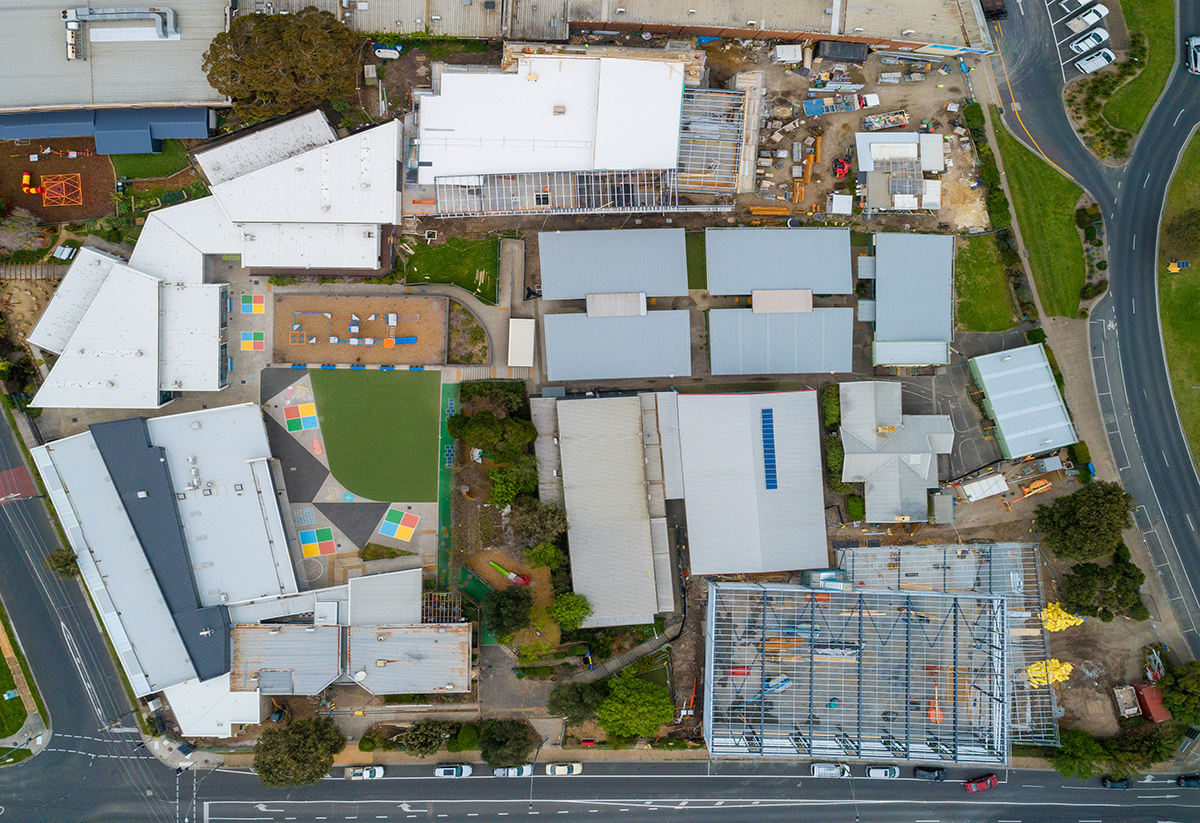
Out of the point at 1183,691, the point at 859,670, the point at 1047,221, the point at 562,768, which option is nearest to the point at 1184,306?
the point at 1047,221

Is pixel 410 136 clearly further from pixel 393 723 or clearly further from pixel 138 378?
pixel 393 723

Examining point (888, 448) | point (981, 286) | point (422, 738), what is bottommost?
point (422, 738)

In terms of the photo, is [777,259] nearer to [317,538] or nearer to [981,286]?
[981,286]

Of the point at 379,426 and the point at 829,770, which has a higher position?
the point at 379,426

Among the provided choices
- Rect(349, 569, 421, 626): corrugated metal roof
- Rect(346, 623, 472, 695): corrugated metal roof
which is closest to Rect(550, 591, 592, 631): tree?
Rect(346, 623, 472, 695): corrugated metal roof

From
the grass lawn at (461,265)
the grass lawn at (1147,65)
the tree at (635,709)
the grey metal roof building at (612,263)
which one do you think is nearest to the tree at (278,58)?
the grass lawn at (461,265)

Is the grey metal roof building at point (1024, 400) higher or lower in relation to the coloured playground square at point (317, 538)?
higher

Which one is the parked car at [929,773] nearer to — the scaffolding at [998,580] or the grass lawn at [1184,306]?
the scaffolding at [998,580]
